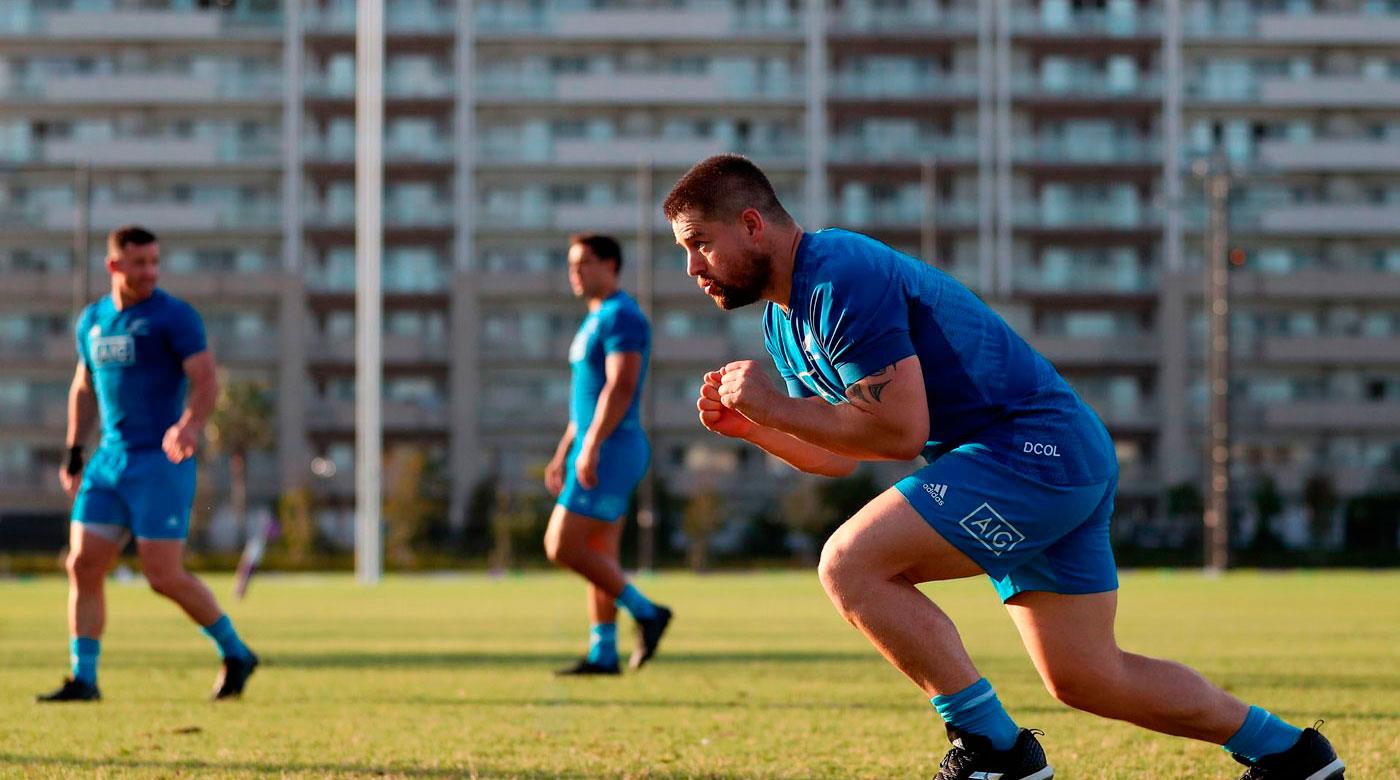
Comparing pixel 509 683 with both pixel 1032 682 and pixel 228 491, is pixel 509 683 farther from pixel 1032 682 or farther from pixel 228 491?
pixel 228 491

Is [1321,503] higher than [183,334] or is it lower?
lower

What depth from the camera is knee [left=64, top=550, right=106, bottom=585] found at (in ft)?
27.1

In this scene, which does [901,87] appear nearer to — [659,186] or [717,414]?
[659,186]

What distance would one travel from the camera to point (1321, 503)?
6400 centimetres

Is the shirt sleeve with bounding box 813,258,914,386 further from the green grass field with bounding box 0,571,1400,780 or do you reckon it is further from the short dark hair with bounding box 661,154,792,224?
the green grass field with bounding box 0,571,1400,780

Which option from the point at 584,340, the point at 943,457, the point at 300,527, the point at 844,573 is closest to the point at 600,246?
the point at 584,340

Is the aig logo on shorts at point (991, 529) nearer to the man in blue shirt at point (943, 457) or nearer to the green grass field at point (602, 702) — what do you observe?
the man in blue shirt at point (943, 457)

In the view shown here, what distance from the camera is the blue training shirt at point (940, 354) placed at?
4.21 m

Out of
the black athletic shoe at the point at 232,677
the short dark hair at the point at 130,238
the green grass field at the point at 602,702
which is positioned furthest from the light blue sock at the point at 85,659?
the short dark hair at the point at 130,238

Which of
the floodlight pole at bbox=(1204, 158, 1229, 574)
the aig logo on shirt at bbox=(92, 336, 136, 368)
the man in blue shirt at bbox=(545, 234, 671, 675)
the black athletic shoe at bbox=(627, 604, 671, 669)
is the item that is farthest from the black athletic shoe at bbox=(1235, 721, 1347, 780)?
the floodlight pole at bbox=(1204, 158, 1229, 574)

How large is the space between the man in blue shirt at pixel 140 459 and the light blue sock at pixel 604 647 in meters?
2.06

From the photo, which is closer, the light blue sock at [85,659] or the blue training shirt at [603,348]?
the light blue sock at [85,659]

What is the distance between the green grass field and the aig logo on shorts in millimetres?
1578

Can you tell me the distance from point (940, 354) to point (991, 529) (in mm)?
471
